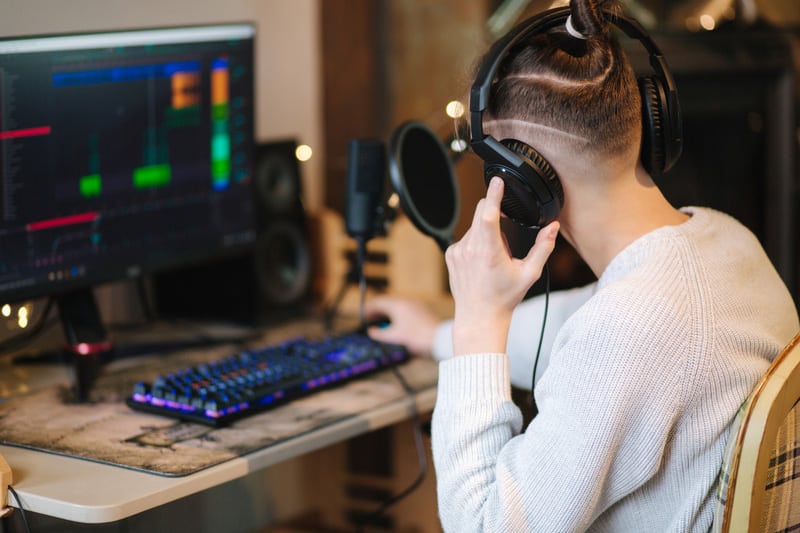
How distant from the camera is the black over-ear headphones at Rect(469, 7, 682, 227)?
3.52 ft

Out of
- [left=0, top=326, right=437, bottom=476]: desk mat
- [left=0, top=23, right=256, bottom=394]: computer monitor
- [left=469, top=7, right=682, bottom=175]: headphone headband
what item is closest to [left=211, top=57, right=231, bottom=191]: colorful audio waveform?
[left=0, top=23, right=256, bottom=394]: computer monitor

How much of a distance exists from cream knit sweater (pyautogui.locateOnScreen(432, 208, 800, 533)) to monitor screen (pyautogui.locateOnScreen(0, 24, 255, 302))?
2.08 ft

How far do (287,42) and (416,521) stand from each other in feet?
3.22

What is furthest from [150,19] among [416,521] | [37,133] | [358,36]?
[416,521]

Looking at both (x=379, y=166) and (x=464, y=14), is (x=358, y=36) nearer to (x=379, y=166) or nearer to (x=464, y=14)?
(x=464, y=14)

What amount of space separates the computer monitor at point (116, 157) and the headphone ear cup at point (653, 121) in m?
0.75

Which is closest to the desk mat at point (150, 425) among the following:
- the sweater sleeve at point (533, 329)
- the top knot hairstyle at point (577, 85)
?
the sweater sleeve at point (533, 329)

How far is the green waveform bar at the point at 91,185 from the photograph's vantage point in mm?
1466

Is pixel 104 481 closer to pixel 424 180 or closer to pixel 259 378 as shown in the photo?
pixel 259 378

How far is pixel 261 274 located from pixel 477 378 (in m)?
0.83

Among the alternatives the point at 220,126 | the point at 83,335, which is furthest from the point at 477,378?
the point at 220,126

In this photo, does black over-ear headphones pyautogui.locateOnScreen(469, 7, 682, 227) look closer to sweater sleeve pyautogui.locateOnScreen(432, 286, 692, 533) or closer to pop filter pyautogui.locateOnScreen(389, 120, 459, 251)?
sweater sleeve pyautogui.locateOnScreen(432, 286, 692, 533)

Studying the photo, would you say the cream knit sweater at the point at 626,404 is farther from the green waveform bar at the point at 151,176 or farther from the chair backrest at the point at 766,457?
the green waveform bar at the point at 151,176

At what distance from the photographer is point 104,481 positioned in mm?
1098
